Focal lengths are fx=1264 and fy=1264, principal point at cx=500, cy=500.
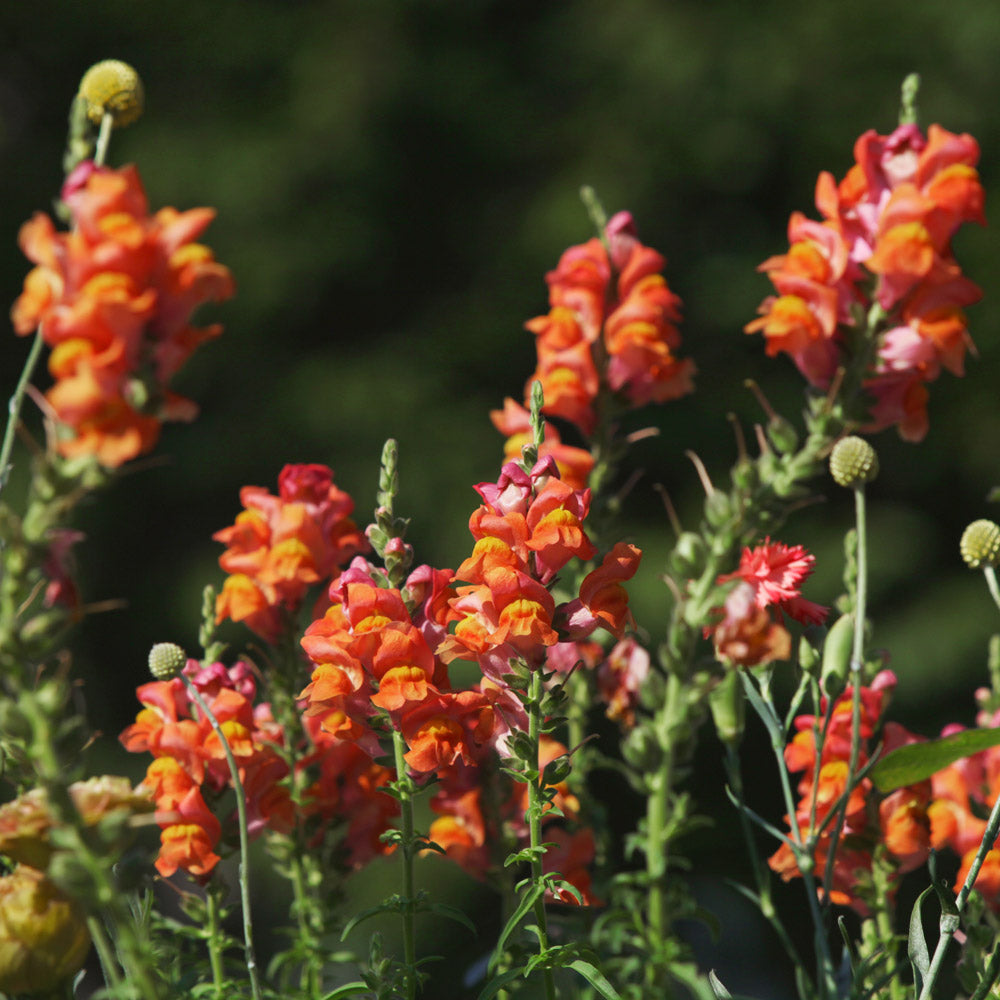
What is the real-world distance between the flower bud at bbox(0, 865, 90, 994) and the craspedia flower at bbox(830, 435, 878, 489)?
0.48 metres

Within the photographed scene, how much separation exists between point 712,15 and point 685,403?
3.66 feet

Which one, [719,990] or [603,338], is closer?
[719,990]

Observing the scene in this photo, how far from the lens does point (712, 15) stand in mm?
3480

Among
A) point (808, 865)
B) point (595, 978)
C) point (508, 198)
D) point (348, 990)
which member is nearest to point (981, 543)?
point (808, 865)

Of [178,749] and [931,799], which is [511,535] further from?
[931,799]

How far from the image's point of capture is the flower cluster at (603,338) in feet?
3.42

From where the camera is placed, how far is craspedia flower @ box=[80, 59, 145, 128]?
0.63 meters

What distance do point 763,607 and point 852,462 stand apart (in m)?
0.11

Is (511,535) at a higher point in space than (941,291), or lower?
lower

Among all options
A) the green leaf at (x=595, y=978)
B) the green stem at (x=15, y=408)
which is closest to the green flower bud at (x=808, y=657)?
the green leaf at (x=595, y=978)

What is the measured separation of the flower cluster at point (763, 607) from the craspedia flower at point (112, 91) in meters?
0.39

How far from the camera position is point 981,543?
2.46ft

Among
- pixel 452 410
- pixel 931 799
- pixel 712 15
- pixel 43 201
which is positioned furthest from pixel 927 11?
pixel 931 799

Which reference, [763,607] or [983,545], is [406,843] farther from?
[983,545]
